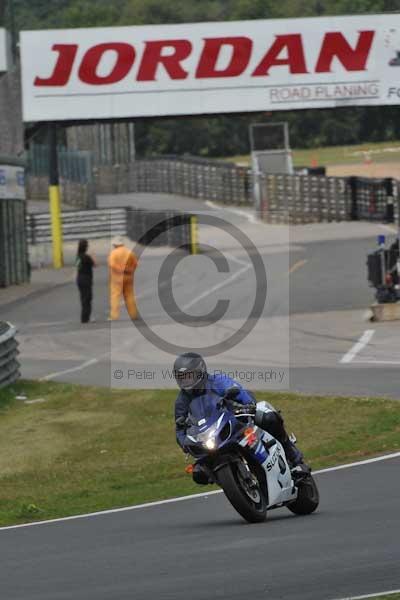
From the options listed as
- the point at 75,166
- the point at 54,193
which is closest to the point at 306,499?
the point at 54,193

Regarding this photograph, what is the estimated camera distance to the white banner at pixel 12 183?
122 feet

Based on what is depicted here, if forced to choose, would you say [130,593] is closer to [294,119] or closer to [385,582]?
[385,582]

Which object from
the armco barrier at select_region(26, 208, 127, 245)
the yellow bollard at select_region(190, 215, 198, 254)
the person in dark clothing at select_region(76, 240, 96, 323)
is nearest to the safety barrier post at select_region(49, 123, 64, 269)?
the yellow bollard at select_region(190, 215, 198, 254)

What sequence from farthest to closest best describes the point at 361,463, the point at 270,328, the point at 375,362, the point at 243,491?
the point at 270,328
the point at 375,362
the point at 361,463
the point at 243,491

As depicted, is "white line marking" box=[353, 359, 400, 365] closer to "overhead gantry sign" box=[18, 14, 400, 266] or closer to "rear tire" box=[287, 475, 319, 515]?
"rear tire" box=[287, 475, 319, 515]

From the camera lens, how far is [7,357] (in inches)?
822

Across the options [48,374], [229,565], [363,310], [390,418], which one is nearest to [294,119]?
[363,310]

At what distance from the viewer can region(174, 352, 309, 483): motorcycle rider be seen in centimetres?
1044

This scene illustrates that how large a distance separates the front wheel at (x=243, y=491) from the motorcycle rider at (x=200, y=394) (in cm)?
35

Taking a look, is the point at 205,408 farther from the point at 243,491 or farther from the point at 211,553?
the point at 211,553

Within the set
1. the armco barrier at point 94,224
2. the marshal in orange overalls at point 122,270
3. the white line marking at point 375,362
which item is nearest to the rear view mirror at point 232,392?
the white line marking at point 375,362

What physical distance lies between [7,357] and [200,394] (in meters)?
10.7

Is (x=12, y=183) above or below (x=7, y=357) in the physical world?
above

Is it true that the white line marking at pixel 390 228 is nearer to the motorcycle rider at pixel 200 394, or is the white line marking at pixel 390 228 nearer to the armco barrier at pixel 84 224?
the armco barrier at pixel 84 224
